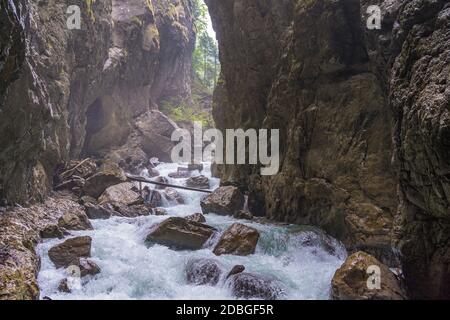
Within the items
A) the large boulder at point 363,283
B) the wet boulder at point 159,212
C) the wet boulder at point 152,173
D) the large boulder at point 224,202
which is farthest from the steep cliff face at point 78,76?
the large boulder at point 363,283

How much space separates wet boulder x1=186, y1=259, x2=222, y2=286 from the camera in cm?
793

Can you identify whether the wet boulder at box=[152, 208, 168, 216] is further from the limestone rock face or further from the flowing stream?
the limestone rock face

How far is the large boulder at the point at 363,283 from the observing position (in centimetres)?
628

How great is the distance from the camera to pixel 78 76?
17375 millimetres

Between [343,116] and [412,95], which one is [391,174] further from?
[412,95]

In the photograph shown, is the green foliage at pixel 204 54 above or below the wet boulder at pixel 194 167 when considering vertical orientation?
above

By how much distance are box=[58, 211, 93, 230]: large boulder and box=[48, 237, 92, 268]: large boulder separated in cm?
211

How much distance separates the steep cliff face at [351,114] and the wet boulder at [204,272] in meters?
3.60

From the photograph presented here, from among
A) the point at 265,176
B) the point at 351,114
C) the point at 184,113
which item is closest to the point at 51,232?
the point at 265,176

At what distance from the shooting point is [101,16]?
62.3 feet

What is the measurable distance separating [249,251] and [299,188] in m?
3.18

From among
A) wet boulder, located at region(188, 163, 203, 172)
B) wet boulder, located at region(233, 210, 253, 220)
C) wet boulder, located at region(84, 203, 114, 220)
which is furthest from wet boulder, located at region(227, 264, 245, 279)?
wet boulder, located at region(188, 163, 203, 172)

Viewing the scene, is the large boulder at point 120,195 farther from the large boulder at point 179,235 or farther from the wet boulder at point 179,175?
the wet boulder at point 179,175
